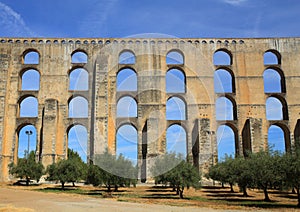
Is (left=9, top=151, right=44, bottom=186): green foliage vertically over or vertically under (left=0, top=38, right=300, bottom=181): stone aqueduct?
under

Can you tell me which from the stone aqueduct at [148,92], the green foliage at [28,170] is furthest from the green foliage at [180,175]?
the green foliage at [28,170]

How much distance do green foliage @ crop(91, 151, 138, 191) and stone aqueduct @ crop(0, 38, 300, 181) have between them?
6894 mm

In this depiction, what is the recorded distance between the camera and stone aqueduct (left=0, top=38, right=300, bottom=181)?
30312 mm

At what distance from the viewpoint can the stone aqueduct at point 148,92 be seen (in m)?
30.3

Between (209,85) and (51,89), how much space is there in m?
15.4

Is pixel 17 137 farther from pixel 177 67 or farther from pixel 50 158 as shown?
pixel 177 67

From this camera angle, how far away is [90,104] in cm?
3231

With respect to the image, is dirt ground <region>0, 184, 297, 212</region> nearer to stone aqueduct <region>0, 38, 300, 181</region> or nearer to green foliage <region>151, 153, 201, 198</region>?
green foliage <region>151, 153, 201, 198</region>

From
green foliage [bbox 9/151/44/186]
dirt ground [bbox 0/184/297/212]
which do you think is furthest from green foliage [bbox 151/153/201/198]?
green foliage [bbox 9/151/44/186]

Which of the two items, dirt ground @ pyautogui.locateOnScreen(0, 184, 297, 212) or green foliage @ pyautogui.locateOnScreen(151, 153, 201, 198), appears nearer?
dirt ground @ pyautogui.locateOnScreen(0, 184, 297, 212)

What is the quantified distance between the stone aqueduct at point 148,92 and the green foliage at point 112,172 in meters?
6.89

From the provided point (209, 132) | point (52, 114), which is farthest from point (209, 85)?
point (52, 114)

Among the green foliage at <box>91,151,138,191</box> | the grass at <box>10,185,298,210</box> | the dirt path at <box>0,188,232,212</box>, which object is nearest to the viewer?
the dirt path at <box>0,188,232,212</box>

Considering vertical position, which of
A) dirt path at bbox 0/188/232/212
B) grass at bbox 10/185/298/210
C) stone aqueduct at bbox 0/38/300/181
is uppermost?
stone aqueduct at bbox 0/38/300/181
